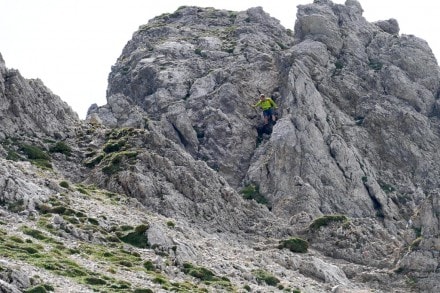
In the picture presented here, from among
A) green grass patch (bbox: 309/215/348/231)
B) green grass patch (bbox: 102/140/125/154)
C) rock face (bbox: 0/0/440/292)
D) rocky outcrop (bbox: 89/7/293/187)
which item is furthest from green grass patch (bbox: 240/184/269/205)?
green grass patch (bbox: 102/140/125/154)

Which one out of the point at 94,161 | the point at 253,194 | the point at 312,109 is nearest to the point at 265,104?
the point at 312,109

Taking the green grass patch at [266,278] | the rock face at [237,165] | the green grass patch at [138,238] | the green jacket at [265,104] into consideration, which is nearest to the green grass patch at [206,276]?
the rock face at [237,165]

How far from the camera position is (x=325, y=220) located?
7662 cm

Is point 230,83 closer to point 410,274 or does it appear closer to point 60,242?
point 410,274

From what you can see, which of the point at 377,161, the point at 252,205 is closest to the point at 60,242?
the point at 252,205

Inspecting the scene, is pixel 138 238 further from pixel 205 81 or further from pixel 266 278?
pixel 205 81

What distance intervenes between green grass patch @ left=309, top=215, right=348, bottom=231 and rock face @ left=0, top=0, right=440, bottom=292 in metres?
0.13

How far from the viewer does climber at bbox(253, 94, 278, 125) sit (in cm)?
9319

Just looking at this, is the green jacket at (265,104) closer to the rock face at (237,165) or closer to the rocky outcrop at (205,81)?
the rock face at (237,165)

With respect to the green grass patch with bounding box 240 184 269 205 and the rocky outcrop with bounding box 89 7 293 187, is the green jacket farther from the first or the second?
the green grass patch with bounding box 240 184 269 205

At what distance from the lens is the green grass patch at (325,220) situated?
3000 inches

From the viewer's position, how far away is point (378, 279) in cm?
6975

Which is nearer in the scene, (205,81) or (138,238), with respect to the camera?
(138,238)

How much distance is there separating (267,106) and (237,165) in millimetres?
7379
